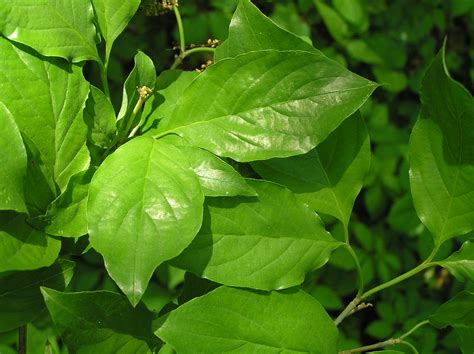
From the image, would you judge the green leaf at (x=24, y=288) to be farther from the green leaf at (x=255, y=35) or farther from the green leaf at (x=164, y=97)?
the green leaf at (x=255, y=35)

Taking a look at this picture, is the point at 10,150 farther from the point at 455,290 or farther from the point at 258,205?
the point at 455,290

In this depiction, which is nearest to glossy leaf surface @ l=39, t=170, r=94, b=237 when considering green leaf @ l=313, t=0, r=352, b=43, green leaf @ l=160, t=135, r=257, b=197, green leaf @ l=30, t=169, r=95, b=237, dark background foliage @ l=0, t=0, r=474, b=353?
green leaf @ l=30, t=169, r=95, b=237

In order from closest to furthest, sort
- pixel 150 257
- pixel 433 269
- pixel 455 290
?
pixel 150 257
pixel 455 290
pixel 433 269

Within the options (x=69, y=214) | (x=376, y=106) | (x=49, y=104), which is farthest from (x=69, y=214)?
(x=376, y=106)

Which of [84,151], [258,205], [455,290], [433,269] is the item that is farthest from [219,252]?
[433,269]

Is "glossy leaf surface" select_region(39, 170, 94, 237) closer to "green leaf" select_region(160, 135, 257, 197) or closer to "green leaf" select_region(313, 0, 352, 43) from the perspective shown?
"green leaf" select_region(160, 135, 257, 197)

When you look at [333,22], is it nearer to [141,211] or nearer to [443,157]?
[443,157]

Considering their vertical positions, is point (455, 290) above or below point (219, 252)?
below
